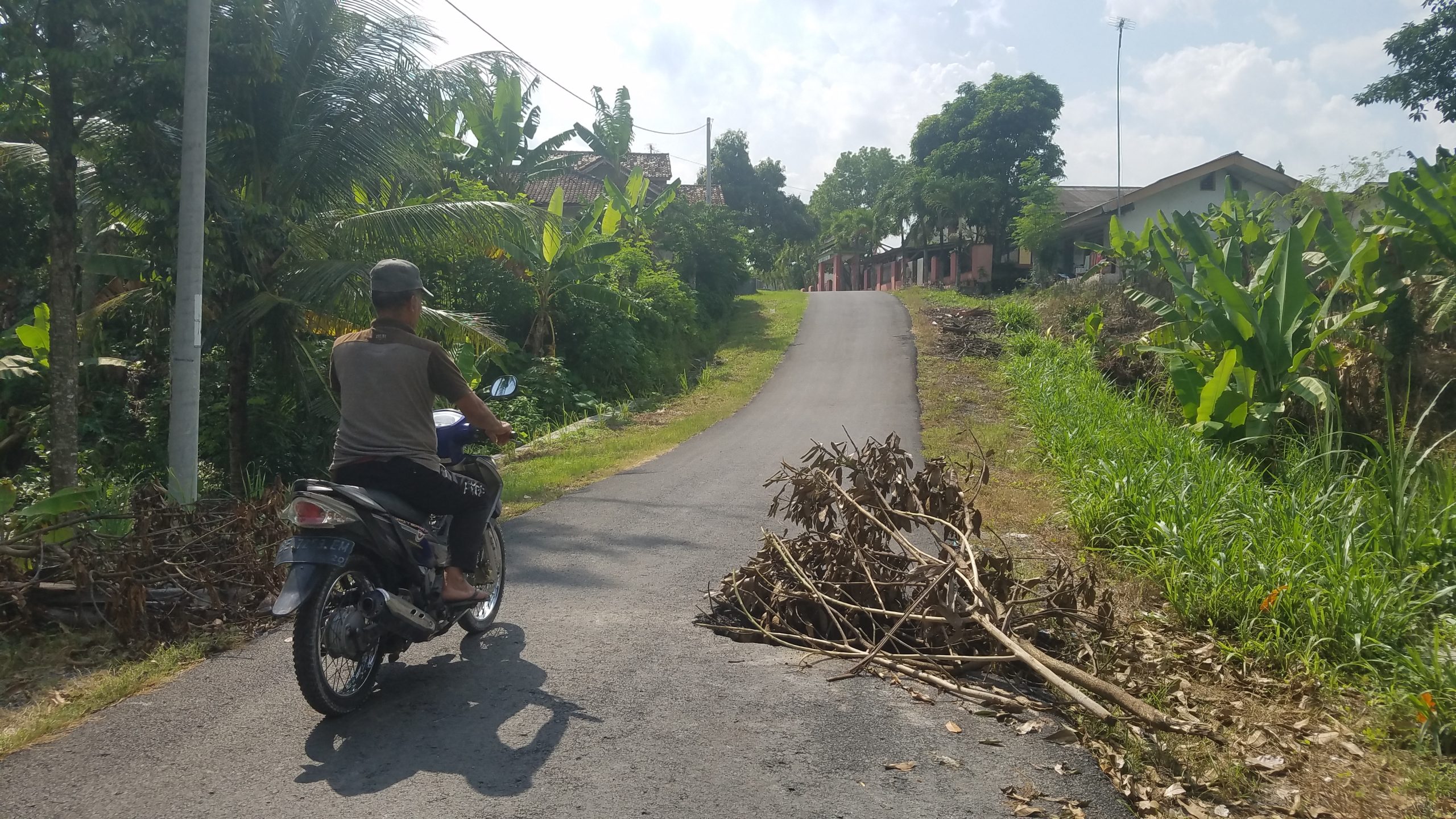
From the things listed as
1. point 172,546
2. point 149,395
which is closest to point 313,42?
point 149,395

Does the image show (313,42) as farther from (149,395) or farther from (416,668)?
(416,668)

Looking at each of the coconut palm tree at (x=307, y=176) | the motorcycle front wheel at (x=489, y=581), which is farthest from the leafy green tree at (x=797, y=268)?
the motorcycle front wheel at (x=489, y=581)

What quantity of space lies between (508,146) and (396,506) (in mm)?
23556

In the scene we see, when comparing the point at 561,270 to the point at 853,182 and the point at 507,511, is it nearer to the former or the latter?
the point at 507,511

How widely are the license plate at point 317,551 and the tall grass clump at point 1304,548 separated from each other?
4340mm

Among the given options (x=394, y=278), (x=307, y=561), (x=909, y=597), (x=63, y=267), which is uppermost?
(x=63, y=267)

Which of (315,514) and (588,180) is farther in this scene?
(588,180)

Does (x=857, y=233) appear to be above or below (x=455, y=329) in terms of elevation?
above

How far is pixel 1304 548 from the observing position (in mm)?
5805

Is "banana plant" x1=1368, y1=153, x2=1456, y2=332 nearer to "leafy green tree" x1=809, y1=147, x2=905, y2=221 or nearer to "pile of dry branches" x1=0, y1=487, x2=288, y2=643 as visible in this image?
"pile of dry branches" x1=0, y1=487, x2=288, y2=643

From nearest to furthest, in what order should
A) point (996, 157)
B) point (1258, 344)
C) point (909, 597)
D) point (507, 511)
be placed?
point (909, 597), point (507, 511), point (1258, 344), point (996, 157)

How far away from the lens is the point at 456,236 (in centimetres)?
1338

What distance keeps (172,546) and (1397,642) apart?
259 inches

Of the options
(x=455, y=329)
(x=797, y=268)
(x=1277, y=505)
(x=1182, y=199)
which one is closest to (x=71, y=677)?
(x=1277, y=505)
